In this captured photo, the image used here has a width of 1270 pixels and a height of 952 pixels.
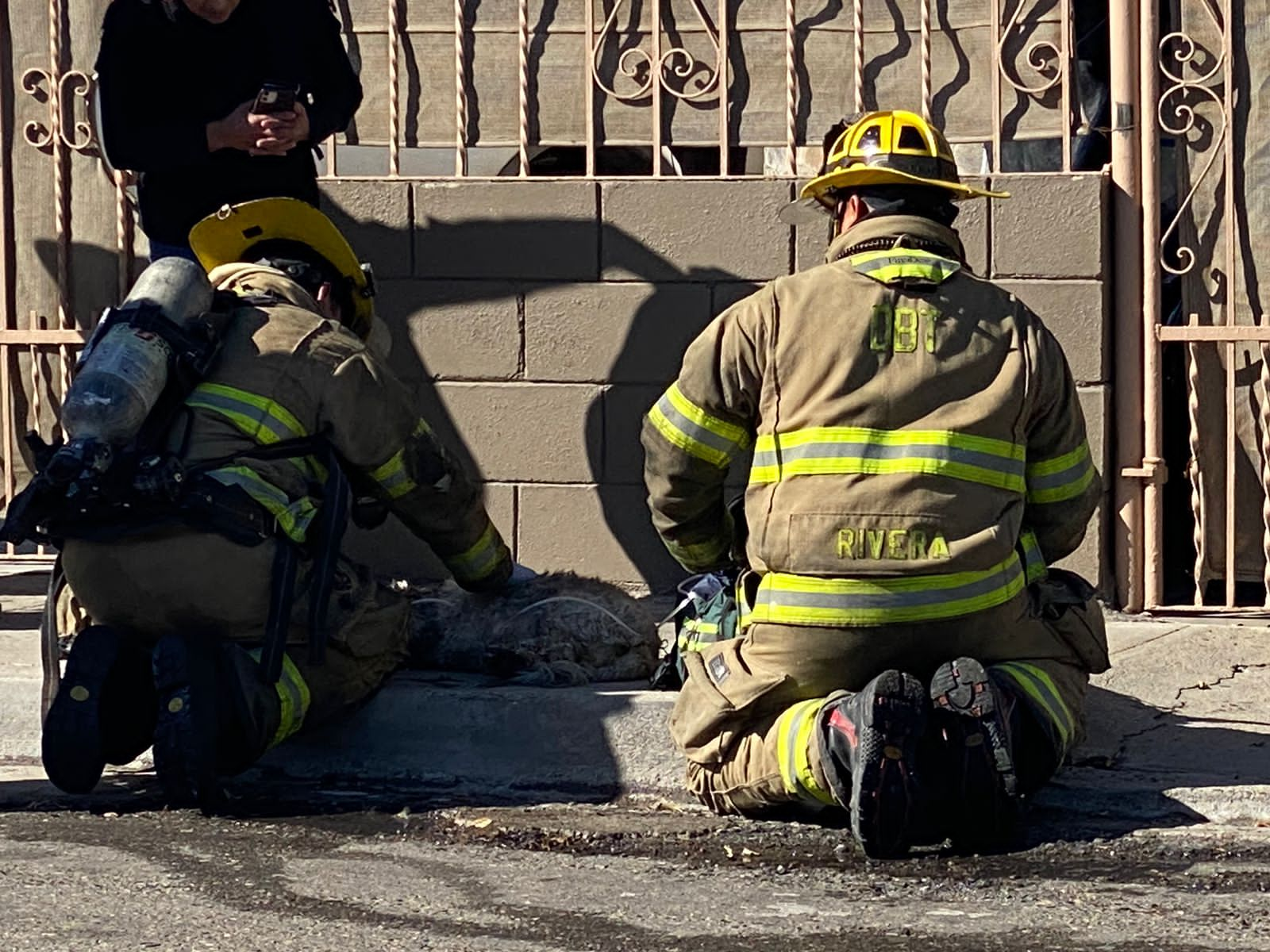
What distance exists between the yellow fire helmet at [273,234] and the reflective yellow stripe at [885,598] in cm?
172

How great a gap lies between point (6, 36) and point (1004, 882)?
438 cm

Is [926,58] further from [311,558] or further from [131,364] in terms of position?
[131,364]

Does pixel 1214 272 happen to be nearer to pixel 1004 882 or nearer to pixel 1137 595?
pixel 1137 595

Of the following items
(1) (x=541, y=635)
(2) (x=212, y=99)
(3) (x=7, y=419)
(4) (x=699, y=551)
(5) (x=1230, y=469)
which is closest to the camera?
(4) (x=699, y=551)

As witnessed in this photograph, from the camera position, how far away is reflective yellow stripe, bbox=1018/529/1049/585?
194 inches

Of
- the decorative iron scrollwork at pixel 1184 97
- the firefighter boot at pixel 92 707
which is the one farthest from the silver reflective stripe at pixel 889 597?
the decorative iron scrollwork at pixel 1184 97

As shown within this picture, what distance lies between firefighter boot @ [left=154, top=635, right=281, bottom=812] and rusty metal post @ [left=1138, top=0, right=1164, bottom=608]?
9.24 ft

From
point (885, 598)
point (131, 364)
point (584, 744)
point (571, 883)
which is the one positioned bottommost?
point (571, 883)

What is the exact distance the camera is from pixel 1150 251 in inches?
247

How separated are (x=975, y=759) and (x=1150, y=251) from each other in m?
2.40

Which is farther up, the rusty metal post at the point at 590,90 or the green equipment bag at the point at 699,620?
the rusty metal post at the point at 590,90

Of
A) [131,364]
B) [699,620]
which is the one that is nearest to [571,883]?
[699,620]

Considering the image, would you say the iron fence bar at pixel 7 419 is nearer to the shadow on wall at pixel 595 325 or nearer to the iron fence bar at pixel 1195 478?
the shadow on wall at pixel 595 325

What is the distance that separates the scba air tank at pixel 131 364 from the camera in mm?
4777
